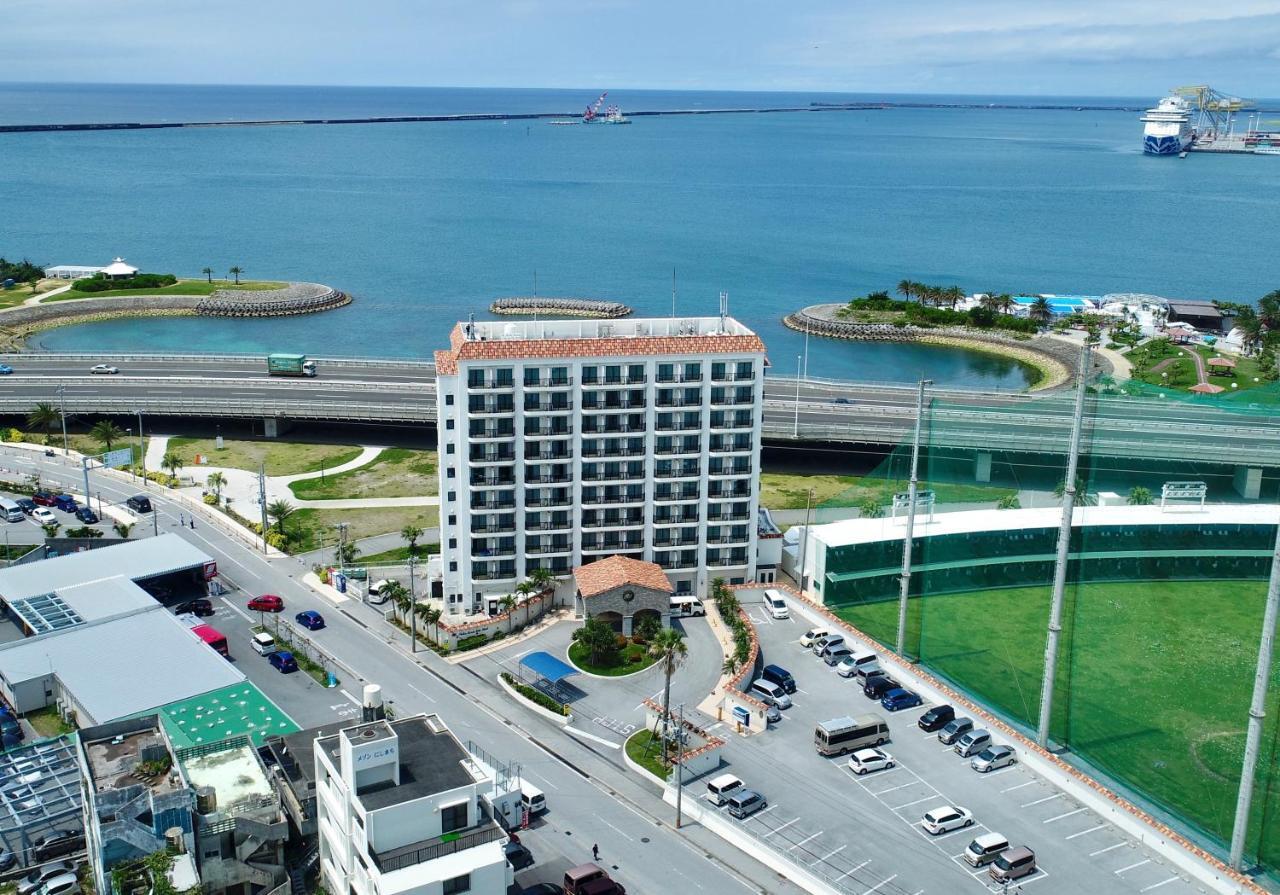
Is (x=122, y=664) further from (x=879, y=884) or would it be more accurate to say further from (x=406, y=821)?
(x=879, y=884)

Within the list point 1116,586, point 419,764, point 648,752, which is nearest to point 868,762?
point 648,752

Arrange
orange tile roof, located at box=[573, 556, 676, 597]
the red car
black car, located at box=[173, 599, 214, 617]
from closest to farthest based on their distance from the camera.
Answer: orange tile roof, located at box=[573, 556, 676, 597] → the red car → black car, located at box=[173, 599, 214, 617]

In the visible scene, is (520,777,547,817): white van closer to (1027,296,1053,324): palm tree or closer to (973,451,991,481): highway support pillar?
(973,451,991,481): highway support pillar

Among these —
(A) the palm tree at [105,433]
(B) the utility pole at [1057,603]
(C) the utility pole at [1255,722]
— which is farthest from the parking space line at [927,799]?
(A) the palm tree at [105,433]

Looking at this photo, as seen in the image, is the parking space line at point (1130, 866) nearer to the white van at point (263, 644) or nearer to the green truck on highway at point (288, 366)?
the white van at point (263, 644)

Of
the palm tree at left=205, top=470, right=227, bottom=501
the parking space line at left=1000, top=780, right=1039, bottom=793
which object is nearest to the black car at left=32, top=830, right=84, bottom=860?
the parking space line at left=1000, top=780, right=1039, bottom=793

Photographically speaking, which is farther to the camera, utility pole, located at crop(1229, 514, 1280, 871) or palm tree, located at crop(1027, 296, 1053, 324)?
palm tree, located at crop(1027, 296, 1053, 324)
